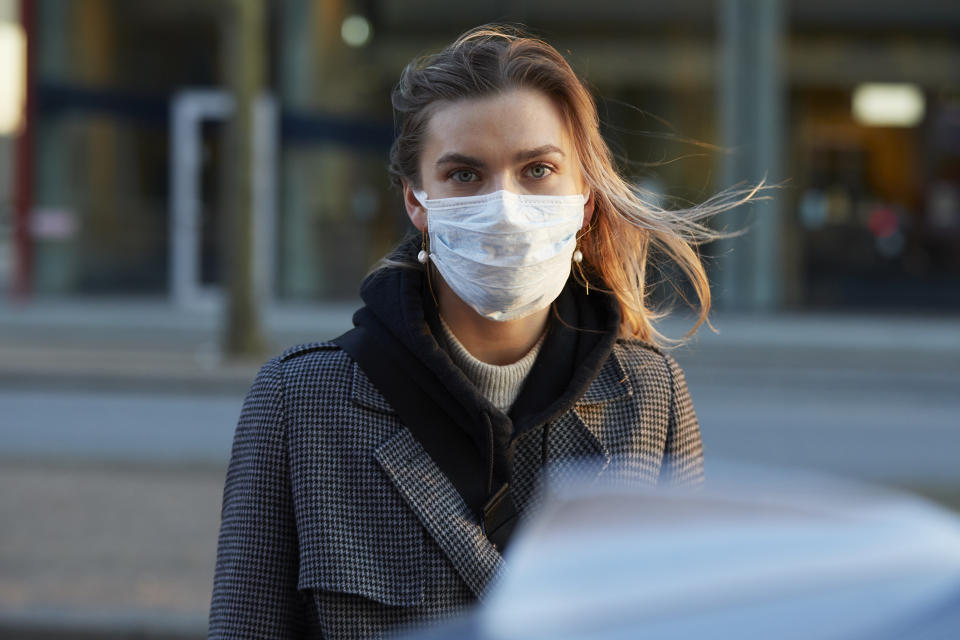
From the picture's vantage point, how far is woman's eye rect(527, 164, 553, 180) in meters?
1.98

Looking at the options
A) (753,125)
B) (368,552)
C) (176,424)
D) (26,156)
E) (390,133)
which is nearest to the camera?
(368,552)

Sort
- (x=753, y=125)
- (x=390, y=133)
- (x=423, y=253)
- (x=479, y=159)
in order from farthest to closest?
(x=390, y=133)
(x=753, y=125)
(x=423, y=253)
(x=479, y=159)

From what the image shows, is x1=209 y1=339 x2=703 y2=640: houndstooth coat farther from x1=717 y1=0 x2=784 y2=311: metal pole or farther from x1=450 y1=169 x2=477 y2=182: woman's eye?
x1=717 y1=0 x2=784 y2=311: metal pole

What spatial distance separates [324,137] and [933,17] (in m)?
8.21

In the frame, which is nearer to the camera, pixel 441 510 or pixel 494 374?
pixel 441 510

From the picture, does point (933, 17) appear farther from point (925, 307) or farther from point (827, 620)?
point (827, 620)

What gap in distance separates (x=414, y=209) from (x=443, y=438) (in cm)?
42

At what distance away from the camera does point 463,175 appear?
199cm

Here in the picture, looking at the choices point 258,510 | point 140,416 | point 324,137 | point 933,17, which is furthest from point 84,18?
point 258,510

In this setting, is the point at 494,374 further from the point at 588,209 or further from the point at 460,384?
the point at 588,209

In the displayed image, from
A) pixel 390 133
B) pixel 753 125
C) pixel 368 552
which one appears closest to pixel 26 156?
pixel 390 133

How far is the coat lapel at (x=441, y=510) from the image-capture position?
1840mm

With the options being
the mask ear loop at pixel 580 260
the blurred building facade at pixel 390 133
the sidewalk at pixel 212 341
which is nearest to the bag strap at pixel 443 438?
the mask ear loop at pixel 580 260

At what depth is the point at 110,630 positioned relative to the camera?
454 centimetres
